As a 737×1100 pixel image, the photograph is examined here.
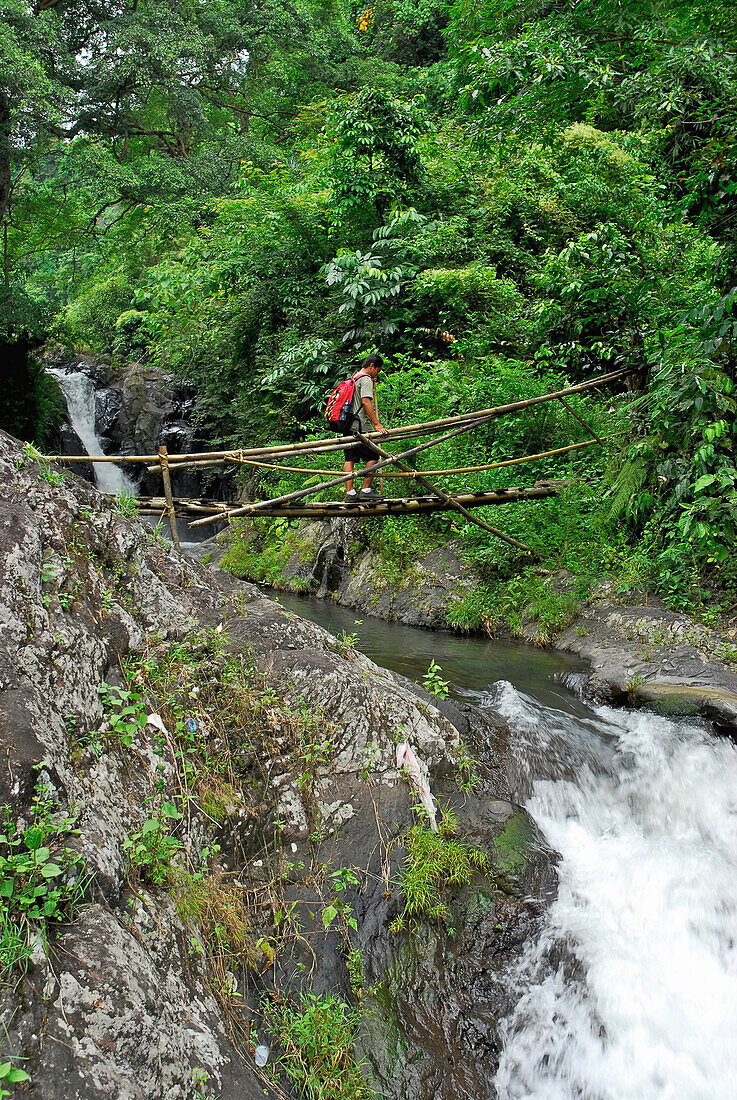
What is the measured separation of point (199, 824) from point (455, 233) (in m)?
10.8

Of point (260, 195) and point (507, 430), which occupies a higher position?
point (260, 195)

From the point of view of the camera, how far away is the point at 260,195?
43.3 feet

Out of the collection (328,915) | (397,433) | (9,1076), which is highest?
(397,433)

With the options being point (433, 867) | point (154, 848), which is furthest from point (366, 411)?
point (154, 848)

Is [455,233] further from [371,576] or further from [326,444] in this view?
[326,444]

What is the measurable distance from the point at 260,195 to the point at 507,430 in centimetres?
741

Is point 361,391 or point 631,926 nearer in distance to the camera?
point 631,926

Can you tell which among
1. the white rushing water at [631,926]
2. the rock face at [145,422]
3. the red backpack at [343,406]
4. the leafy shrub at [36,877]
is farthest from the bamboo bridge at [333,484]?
the rock face at [145,422]

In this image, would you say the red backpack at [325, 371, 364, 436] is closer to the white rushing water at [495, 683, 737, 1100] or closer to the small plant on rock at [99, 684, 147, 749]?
the white rushing water at [495, 683, 737, 1100]

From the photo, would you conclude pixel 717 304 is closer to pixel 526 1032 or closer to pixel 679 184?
pixel 526 1032

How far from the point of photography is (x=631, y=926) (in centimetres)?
379

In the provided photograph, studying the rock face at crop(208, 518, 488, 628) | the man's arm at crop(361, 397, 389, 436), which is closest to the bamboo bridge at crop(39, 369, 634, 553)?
the man's arm at crop(361, 397, 389, 436)

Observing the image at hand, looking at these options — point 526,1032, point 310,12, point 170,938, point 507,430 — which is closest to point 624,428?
point 507,430

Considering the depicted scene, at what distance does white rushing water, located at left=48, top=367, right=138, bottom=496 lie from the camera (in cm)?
1702
